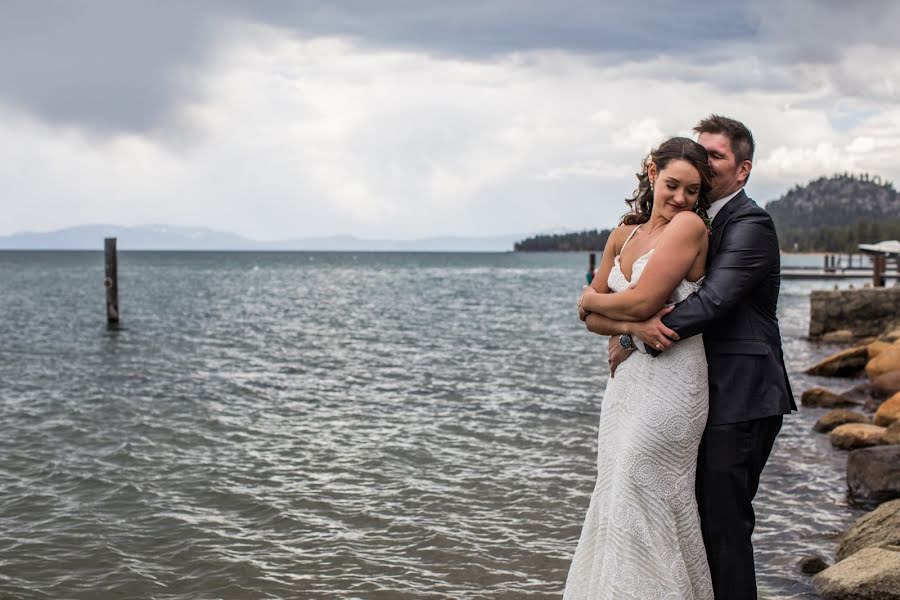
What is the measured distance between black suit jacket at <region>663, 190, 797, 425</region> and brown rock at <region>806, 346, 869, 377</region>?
52.1 feet

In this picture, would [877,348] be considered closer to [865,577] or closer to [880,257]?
[865,577]

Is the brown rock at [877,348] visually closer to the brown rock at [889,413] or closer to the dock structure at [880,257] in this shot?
the brown rock at [889,413]

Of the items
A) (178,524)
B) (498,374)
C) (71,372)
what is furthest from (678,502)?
(71,372)

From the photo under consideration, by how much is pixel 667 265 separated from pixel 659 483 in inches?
38.6

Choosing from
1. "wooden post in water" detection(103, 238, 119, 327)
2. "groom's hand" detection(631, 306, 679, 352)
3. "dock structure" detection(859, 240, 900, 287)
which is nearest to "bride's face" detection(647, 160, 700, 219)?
"groom's hand" detection(631, 306, 679, 352)

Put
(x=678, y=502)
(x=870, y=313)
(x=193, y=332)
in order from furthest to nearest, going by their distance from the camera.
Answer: (x=193, y=332) < (x=870, y=313) < (x=678, y=502)

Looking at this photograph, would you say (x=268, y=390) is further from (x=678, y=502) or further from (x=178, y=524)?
(x=678, y=502)

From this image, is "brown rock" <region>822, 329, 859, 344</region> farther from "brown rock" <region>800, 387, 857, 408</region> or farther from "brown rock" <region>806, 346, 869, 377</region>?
"brown rock" <region>800, 387, 857, 408</region>

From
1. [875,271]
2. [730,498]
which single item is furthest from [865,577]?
[875,271]

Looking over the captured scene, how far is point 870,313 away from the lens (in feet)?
77.3

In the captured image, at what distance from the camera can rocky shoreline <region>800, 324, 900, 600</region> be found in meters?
6.09

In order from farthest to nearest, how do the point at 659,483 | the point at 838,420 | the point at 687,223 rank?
1. the point at 838,420
2. the point at 659,483
3. the point at 687,223

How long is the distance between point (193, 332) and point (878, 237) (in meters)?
136

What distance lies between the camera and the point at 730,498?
4.05 metres
